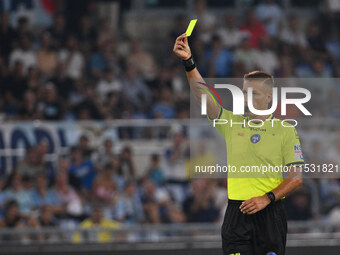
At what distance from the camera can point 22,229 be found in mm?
10508

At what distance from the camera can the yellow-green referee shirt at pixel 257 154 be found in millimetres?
6293

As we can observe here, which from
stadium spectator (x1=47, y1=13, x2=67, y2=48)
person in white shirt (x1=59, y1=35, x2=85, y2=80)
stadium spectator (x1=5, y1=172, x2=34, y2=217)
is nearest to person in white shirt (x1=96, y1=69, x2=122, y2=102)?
person in white shirt (x1=59, y1=35, x2=85, y2=80)

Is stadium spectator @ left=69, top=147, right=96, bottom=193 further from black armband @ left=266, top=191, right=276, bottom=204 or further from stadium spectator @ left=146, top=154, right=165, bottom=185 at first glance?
black armband @ left=266, top=191, right=276, bottom=204

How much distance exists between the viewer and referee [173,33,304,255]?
20.6ft

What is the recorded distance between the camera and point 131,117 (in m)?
13.4

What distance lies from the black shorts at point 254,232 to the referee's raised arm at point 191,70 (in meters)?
0.76

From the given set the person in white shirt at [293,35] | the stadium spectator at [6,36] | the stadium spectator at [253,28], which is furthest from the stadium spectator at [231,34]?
the stadium spectator at [6,36]

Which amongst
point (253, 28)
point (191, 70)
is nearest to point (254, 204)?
point (191, 70)

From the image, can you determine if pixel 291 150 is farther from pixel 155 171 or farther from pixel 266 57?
pixel 266 57

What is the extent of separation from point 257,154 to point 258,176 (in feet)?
0.58

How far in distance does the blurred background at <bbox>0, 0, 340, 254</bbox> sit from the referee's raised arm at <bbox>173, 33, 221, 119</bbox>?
14.3 feet

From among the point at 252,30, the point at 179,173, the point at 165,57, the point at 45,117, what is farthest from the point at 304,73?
the point at 45,117

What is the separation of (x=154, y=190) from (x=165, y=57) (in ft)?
14.2

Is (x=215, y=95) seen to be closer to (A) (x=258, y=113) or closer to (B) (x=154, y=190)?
(A) (x=258, y=113)
